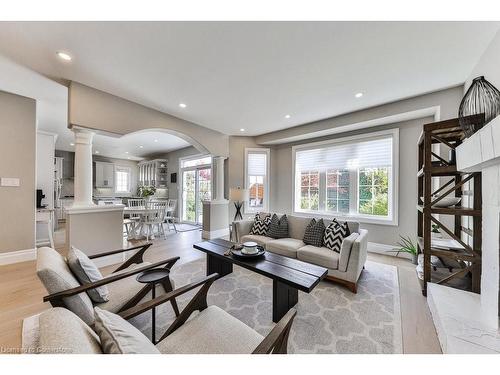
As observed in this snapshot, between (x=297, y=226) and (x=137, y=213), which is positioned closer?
(x=297, y=226)

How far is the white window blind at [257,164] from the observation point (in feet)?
17.6

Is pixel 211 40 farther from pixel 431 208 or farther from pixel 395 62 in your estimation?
pixel 431 208

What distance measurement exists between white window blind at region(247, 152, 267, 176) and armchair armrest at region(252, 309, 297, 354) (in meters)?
4.43

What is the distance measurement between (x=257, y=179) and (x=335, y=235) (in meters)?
2.89

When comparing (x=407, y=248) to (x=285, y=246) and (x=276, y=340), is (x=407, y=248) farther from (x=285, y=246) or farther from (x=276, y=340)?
(x=276, y=340)

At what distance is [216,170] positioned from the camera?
513 cm

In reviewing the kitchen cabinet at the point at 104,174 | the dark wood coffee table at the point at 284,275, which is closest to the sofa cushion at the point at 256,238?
the dark wood coffee table at the point at 284,275

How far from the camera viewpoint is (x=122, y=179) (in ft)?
28.6

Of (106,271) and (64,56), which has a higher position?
(64,56)

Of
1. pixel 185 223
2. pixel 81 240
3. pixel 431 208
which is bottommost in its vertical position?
pixel 185 223

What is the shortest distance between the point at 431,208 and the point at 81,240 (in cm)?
441

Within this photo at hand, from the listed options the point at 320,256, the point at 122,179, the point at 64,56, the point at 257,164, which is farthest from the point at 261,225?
the point at 122,179

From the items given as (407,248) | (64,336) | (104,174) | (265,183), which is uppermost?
(104,174)
